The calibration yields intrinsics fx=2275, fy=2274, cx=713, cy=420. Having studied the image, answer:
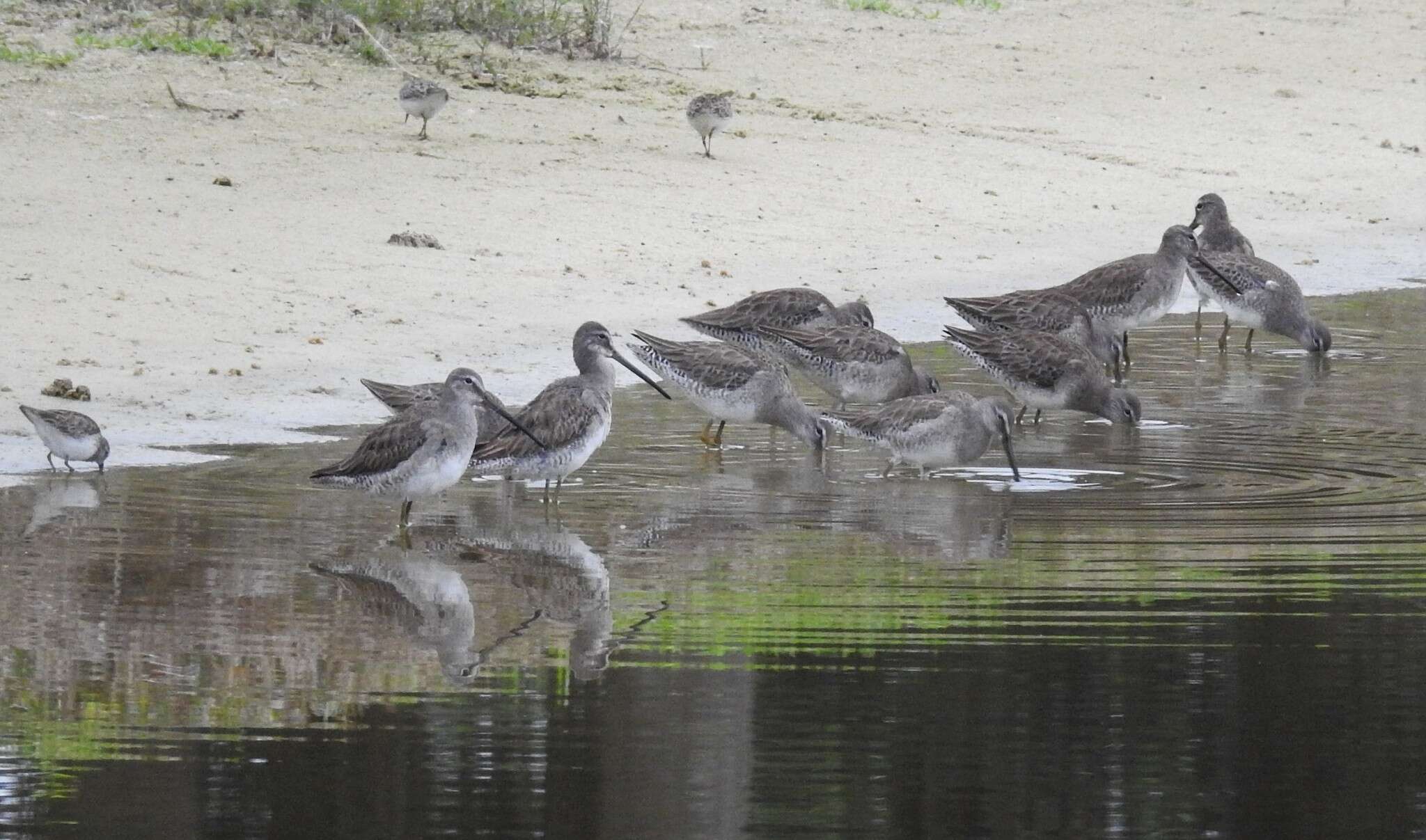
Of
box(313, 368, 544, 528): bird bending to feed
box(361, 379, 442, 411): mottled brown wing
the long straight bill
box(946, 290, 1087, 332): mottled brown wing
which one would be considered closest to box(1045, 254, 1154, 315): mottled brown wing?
box(946, 290, 1087, 332): mottled brown wing

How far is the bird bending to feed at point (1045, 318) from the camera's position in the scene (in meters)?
13.6

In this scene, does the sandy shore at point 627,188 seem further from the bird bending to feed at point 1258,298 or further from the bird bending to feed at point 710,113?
the bird bending to feed at point 1258,298

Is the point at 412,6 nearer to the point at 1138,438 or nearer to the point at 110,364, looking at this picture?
the point at 110,364

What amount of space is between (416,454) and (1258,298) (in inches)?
308

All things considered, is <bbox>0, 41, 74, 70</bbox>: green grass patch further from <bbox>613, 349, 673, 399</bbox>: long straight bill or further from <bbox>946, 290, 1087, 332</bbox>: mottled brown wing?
<bbox>946, 290, 1087, 332</bbox>: mottled brown wing

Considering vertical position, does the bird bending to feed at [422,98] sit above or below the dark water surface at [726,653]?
above

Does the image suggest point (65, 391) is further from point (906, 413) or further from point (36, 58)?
point (36, 58)

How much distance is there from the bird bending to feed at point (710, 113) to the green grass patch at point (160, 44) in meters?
4.04

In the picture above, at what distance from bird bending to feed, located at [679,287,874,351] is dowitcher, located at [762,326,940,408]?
364 millimetres

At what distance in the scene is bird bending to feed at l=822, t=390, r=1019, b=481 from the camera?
413 inches

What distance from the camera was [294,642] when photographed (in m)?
6.87

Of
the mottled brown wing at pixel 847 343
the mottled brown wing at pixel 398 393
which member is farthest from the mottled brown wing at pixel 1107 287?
the mottled brown wing at pixel 398 393

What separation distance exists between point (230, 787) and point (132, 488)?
428cm

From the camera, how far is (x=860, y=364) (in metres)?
12.5
